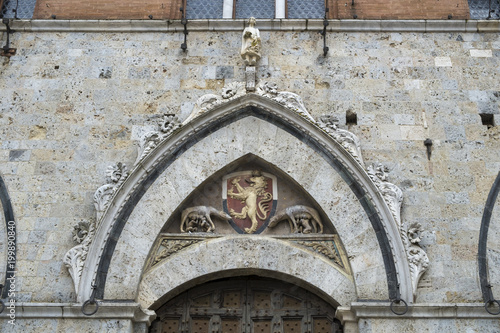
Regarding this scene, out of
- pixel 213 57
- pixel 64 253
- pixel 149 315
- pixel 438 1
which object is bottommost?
pixel 149 315

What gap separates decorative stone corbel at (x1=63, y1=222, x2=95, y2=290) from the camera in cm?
835

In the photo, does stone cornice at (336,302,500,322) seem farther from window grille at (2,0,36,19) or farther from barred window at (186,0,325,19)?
window grille at (2,0,36,19)

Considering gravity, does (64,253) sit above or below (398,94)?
below

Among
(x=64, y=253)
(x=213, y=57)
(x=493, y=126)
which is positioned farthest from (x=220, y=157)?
(x=493, y=126)

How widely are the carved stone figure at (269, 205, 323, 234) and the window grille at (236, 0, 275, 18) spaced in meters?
3.46

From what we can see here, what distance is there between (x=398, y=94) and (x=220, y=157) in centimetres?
271

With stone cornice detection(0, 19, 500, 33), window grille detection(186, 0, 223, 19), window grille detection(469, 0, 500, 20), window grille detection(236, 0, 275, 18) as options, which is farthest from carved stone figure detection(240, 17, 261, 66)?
window grille detection(469, 0, 500, 20)

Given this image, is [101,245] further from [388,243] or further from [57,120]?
[388,243]

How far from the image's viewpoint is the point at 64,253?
28.1 ft

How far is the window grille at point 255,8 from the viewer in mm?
10828

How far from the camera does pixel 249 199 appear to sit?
9266 mm

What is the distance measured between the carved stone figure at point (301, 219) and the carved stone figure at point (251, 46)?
2.25m

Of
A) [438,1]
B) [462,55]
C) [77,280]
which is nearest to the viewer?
[77,280]

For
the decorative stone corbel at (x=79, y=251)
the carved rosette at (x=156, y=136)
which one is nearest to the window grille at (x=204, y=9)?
the carved rosette at (x=156, y=136)
